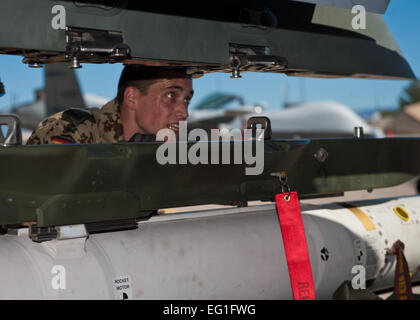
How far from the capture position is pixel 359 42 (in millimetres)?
3332

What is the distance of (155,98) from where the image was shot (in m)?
3.39

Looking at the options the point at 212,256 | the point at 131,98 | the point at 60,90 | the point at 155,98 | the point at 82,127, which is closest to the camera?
the point at 212,256

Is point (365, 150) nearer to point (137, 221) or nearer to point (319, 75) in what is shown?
point (319, 75)

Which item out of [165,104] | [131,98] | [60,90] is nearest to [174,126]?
[165,104]

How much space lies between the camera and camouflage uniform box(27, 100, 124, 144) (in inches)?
114

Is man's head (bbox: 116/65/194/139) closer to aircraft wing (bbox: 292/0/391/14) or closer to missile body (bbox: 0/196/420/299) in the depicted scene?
missile body (bbox: 0/196/420/299)

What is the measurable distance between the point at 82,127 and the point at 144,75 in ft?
1.96

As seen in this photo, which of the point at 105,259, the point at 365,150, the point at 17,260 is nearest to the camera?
the point at 17,260

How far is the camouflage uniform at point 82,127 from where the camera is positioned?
2887mm

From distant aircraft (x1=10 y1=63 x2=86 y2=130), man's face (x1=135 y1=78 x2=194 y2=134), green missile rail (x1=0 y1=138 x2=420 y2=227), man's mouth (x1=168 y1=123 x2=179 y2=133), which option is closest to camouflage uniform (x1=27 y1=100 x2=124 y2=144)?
man's face (x1=135 y1=78 x2=194 y2=134)

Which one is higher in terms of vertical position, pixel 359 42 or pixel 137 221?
pixel 359 42

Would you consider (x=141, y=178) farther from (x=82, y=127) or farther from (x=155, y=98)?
(x=155, y=98)
